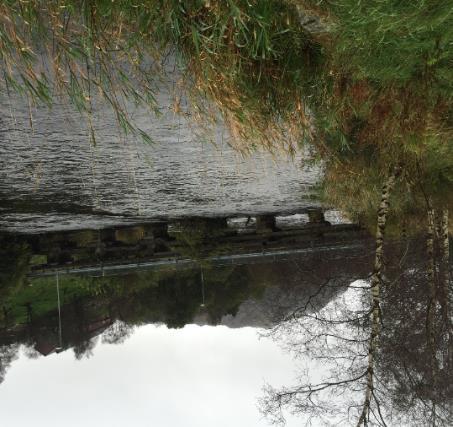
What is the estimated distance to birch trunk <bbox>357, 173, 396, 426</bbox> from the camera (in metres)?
5.11

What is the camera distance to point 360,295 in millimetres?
6199

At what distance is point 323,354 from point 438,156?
291 centimetres

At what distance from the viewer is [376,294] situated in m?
5.47

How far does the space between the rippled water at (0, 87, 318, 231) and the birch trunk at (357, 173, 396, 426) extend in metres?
1.08

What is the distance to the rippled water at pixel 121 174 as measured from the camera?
17.1 ft

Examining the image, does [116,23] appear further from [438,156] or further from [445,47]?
[438,156]

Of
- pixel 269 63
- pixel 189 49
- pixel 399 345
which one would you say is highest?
pixel 189 49

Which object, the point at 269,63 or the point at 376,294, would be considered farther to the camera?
the point at 376,294

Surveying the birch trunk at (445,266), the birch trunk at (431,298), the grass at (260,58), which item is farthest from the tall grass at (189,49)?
the birch trunk at (445,266)

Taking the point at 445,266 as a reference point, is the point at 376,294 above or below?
below

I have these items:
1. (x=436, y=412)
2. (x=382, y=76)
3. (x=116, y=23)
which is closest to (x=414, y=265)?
(x=436, y=412)

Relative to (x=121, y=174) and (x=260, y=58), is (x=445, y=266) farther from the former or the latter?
(x=121, y=174)

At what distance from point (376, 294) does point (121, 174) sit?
12.2 ft

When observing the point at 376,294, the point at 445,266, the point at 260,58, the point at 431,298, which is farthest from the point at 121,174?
the point at 445,266
